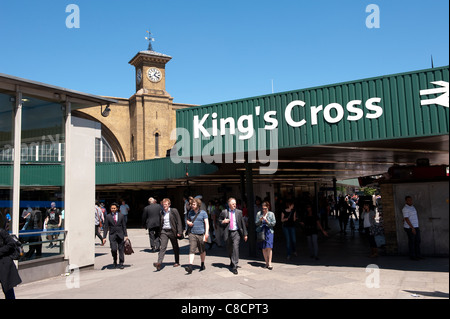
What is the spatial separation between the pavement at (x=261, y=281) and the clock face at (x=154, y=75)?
32035 millimetres

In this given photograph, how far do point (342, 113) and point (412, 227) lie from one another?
12.6 ft

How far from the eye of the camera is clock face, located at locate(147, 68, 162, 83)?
41.7 m

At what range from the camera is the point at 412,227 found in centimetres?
1070

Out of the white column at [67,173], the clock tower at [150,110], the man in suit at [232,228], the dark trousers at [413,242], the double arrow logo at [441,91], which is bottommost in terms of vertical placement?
the dark trousers at [413,242]

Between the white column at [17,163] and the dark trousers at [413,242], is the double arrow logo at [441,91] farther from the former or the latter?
the white column at [17,163]

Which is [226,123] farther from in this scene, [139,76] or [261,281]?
[139,76]

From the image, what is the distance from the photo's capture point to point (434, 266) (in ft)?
32.1

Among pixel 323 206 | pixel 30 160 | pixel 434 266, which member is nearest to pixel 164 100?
pixel 323 206

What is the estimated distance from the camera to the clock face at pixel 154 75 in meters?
41.7

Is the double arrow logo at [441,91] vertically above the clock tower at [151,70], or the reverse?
the clock tower at [151,70]

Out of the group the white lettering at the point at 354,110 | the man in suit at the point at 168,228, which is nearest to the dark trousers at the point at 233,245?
the man in suit at the point at 168,228

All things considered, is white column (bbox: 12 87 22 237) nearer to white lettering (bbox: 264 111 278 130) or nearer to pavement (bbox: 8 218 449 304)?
pavement (bbox: 8 218 449 304)
